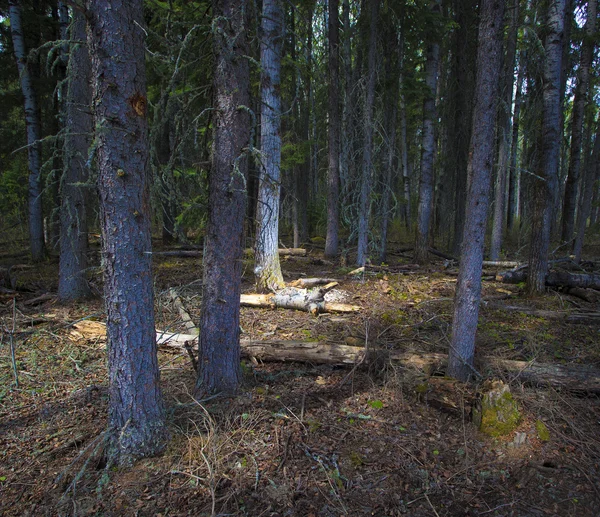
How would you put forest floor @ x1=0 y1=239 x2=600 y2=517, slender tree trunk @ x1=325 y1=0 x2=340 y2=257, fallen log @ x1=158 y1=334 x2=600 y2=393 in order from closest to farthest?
forest floor @ x1=0 y1=239 x2=600 y2=517, fallen log @ x1=158 y1=334 x2=600 y2=393, slender tree trunk @ x1=325 y1=0 x2=340 y2=257

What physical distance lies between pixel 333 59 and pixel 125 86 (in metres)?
10.4

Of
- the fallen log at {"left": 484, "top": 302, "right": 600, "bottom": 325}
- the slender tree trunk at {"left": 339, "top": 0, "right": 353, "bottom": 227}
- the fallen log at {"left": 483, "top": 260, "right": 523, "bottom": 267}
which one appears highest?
the slender tree trunk at {"left": 339, "top": 0, "right": 353, "bottom": 227}

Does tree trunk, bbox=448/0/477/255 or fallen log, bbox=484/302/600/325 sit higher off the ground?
tree trunk, bbox=448/0/477/255

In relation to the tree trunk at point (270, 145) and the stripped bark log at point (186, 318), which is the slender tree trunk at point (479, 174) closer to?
the stripped bark log at point (186, 318)

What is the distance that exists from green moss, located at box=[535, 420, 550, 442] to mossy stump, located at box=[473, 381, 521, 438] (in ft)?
0.62

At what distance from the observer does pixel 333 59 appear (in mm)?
11609

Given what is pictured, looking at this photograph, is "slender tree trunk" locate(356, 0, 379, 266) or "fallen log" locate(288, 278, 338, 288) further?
"slender tree trunk" locate(356, 0, 379, 266)

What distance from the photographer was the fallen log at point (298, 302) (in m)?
7.00

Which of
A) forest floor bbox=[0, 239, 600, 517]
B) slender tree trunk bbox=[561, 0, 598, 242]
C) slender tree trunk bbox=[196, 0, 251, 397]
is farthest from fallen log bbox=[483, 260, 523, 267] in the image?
slender tree trunk bbox=[196, 0, 251, 397]

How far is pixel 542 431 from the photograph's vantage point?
11.6 ft

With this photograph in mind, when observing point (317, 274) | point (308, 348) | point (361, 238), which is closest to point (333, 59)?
point (361, 238)

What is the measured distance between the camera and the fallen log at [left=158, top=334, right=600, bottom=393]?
13.5 feet

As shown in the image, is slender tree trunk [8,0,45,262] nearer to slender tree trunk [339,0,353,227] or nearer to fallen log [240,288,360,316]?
fallen log [240,288,360,316]

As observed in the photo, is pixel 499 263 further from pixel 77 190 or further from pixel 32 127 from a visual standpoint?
pixel 32 127
